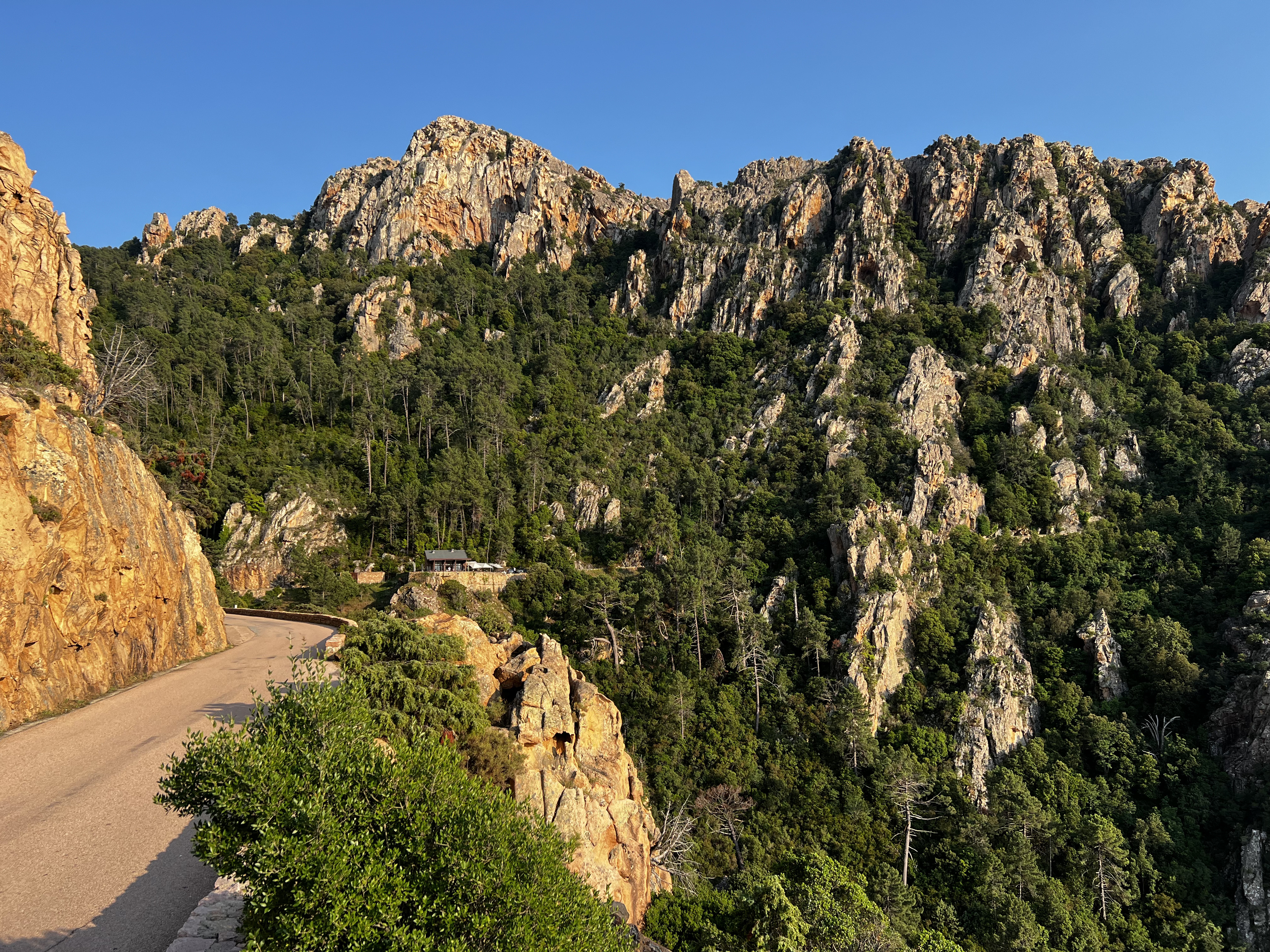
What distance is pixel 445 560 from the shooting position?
4903 cm

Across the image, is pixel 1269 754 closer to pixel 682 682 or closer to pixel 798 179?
pixel 682 682

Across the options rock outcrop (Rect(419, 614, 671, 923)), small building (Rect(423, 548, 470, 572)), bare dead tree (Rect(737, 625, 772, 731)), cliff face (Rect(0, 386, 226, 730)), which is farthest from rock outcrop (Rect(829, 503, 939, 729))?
cliff face (Rect(0, 386, 226, 730))

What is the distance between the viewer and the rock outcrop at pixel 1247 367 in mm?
59656

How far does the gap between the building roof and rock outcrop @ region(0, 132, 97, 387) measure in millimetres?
24482

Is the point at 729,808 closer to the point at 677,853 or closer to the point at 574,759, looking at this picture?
the point at 677,853

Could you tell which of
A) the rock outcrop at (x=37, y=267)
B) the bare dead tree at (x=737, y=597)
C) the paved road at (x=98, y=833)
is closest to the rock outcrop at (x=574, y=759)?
the paved road at (x=98, y=833)

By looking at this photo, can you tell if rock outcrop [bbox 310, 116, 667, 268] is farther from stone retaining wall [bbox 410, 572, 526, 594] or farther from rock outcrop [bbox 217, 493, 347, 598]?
stone retaining wall [bbox 410, 572, 526, 594]

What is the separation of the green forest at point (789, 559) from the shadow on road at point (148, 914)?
243 cm

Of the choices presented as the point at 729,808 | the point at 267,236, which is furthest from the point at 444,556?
the point at 267,236

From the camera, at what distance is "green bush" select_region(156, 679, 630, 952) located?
8180mm

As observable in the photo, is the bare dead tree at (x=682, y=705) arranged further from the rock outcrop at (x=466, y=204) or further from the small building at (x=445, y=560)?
the rock outcrop at (x=466, y=204)

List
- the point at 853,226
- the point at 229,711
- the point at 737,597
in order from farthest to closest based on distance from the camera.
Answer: the point at 853,226
the point at 737,597
the point at 229,711

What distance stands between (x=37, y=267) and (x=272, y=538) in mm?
26850

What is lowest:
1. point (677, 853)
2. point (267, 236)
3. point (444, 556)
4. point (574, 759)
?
point (677, 853)
